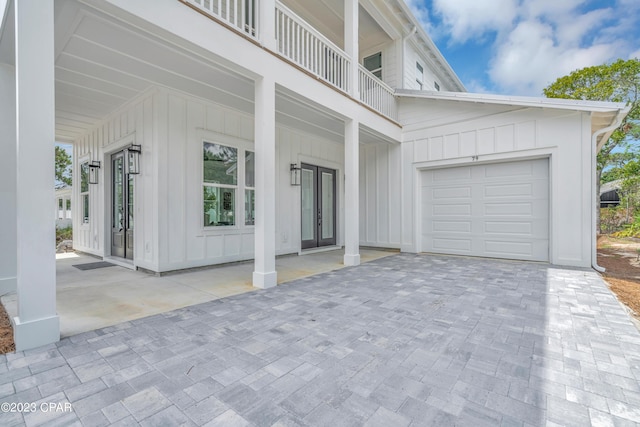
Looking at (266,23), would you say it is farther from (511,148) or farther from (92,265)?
(92,265)

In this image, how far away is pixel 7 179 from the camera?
140 inches

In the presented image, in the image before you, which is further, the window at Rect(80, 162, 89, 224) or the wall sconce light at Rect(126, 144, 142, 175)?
the window at Rect(80, 162, 89, 224)

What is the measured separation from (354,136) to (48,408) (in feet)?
18.2

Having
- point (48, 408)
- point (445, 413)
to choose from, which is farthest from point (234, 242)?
point (445, 413)

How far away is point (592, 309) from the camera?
3.24 meters

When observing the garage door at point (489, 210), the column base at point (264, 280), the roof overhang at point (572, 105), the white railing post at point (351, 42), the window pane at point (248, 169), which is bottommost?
the column base at point (264, 280)

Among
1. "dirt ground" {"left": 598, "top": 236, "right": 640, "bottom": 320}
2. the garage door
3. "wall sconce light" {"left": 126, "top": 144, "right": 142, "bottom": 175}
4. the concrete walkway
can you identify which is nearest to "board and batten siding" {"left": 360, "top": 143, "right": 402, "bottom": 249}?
the garage door

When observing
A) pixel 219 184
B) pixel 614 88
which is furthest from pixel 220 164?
pixel 614 88

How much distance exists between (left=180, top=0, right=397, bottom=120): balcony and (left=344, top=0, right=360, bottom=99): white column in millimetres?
57

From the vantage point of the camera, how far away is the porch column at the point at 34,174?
221cm

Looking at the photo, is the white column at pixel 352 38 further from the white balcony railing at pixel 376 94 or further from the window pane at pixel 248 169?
the window pane at pixel 248 169

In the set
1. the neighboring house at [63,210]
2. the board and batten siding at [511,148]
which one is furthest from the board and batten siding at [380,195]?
the neighboring house at [63,210]

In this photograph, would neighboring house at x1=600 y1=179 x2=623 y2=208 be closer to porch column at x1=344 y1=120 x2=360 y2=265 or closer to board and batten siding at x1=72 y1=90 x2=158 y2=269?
porch column at x1=344 y1=120 x2=360 y2=265

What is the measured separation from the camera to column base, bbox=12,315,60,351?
2.21 m
